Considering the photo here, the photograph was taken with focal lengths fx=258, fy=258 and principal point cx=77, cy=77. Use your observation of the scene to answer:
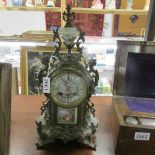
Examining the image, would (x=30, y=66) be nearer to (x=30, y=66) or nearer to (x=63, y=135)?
(x=30, y=66)

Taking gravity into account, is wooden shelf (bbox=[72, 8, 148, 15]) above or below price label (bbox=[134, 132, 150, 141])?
above

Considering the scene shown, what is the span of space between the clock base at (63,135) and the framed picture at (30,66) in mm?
475

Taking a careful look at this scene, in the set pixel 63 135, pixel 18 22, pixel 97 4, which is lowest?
pixel 63 135

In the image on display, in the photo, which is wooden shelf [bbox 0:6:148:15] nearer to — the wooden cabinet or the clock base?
the wooden cabinet

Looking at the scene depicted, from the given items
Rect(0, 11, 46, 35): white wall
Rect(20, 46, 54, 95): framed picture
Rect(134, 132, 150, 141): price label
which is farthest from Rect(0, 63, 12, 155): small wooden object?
Rect(0, 11, 46, 35): white wall

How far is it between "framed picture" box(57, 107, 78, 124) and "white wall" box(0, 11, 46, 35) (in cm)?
Answer: 123

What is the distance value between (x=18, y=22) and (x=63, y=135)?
1389mm

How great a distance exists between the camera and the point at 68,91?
30.3 inches

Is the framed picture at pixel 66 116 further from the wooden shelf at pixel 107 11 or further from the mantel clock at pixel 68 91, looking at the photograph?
the wooden shelf at pixel 107 11

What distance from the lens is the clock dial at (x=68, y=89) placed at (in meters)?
0.76

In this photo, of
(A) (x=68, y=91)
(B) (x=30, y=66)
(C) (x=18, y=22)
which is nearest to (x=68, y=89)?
(A) (x=68, y=91)

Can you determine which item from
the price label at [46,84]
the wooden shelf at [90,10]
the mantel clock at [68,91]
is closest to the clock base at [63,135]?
the mantel clock at [68,91]

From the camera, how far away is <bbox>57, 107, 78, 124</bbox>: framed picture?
80 cm

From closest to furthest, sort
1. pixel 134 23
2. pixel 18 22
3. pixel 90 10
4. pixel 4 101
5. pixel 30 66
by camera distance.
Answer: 1. pixel 4 101
2. pixel 30 66
3. pixel 90 10
4. pixel 134 23
5. pixel 18 22
